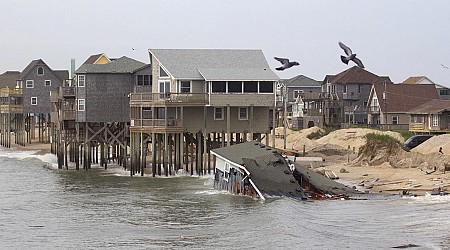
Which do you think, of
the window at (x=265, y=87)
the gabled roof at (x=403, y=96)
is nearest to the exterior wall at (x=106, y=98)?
the window at (x=265, y=87)

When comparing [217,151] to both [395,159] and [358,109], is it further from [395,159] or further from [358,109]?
[358,109]

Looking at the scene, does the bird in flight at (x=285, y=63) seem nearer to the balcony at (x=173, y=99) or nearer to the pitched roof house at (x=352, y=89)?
the balcony at (x=173, y=99)

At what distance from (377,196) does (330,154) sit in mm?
28260

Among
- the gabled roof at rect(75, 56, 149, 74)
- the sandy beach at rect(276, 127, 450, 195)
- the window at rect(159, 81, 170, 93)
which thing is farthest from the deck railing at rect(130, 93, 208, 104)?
the sandy beach at rect(276, 127, 450, 195)

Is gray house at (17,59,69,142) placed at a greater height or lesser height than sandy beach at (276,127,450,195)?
greater

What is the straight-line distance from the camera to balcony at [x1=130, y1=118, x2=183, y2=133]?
55344 millimetres

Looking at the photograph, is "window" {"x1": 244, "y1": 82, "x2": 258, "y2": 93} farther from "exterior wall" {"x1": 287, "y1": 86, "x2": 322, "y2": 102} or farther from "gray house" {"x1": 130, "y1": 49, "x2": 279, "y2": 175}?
"exterior wall" {"x1": 287, "y1": 86, "x2": 322, "y2": 102}

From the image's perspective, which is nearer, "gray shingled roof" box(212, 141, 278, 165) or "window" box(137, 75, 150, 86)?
"gray shingled roof" box(212, 141, 278, 165)

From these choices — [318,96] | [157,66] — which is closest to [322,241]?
[157,66]

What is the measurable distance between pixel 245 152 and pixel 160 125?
37.7 feet

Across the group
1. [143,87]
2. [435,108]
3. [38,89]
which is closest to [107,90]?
[143,87]

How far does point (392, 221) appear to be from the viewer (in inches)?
1357

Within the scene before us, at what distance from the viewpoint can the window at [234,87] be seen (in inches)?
2222

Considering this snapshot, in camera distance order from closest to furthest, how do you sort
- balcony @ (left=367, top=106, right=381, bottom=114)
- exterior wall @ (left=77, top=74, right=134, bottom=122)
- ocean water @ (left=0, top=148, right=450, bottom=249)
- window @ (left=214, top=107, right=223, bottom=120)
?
ocean water @ (left=0, top=148, right=450, bottom=249) → window @ (left=214, top=107, right=223, bottom=120) → exterior wall @ (left=77, top=74, right=134, bottom=122) → balcony @ (left=367, top=106, right=381, bottom=114)
